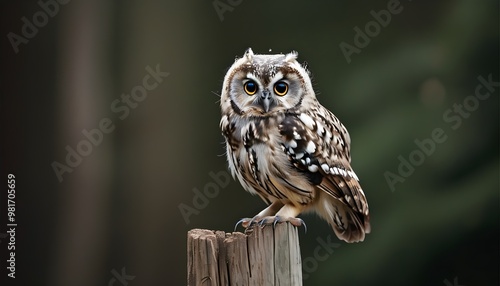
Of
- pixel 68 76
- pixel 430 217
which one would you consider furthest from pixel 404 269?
pixel 68 76

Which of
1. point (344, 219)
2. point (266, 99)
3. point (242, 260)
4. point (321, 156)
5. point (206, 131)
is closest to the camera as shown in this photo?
point (242, 260)

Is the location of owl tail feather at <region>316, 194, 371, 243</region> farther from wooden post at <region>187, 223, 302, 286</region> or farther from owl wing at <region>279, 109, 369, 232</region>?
wooden post at <region>187, 223, 302, 286</region>

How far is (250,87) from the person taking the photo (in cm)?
314

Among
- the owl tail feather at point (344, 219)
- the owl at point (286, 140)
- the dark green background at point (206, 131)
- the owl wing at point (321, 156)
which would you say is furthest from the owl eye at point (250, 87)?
the dark green background at point (206, 131)

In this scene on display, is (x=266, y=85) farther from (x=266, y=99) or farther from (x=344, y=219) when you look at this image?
(x=344, y=219)

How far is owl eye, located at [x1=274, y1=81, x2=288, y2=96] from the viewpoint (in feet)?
10.2

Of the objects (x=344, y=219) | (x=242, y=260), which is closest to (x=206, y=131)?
(x=344, y=219)

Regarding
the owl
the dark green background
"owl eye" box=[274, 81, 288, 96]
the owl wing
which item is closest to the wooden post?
the owl

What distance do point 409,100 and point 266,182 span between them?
10.7 feet

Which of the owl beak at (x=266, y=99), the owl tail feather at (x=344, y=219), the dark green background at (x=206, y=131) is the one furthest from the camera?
the dark green background at (x=206, y=131)

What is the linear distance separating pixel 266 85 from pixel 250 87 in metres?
0.09

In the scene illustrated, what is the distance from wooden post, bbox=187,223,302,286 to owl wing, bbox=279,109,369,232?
23.4 inches

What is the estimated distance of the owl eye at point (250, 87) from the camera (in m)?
3.12

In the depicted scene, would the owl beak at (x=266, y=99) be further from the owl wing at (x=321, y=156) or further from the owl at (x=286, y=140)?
the owl wing at (x=321, y=156)
